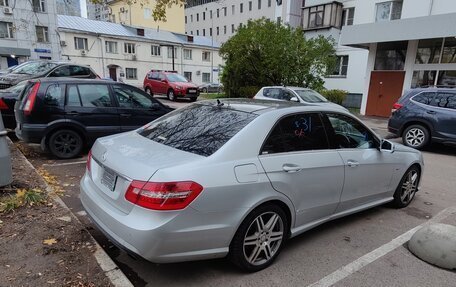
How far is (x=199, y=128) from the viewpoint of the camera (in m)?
3.40

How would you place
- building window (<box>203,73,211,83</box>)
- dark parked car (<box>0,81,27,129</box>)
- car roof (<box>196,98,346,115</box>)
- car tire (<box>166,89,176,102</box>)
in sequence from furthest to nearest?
1. building window (<box>203,73,211,83</box>)
2. car tire (<box>166,89,176,102</box>)
3. dark parked car (<box>0,81,27,129</box>)
4. car roof (<box>196,98,346,115</box>)

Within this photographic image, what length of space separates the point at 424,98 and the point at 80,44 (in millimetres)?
36682

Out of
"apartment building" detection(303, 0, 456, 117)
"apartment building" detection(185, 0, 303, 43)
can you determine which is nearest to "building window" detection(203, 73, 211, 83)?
"apartment building" detection(185, 0, 303, 43)

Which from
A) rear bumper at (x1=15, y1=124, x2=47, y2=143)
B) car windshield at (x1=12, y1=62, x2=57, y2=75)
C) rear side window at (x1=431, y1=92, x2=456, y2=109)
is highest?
car windshield at (x1=12, y1=62, x2=57, y2=75)

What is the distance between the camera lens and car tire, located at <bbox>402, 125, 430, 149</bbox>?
30.7 feet

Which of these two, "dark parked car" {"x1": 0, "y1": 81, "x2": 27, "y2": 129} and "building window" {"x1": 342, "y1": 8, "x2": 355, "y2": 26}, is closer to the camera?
"dark parked car" {"x1": 0, "y1": 81, "x2": 27, "y2": 129}

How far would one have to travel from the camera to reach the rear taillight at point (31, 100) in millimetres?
6312

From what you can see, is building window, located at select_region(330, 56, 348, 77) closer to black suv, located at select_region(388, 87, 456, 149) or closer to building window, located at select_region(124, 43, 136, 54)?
black suv, located at select_region(388, 87, 456, 149)

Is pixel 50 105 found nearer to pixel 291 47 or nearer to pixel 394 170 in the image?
pixel 394 170

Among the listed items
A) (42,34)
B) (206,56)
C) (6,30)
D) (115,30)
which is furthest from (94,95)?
(206,56)

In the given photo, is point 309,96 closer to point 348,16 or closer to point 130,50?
point 348,16

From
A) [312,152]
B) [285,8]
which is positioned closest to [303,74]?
[312,152]

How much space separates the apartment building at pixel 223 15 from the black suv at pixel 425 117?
139ft

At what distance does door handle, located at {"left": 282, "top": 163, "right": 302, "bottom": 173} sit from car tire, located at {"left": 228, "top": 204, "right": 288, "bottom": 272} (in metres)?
0.36
